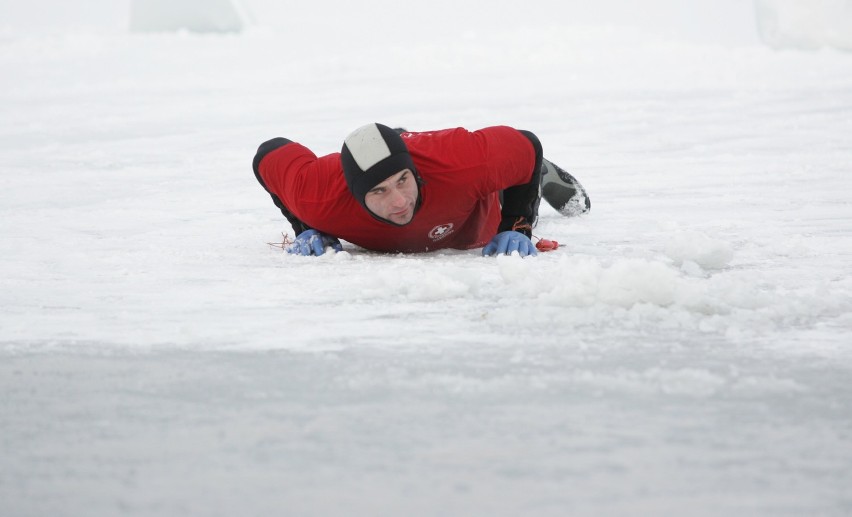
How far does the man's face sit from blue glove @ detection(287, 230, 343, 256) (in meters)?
0.34

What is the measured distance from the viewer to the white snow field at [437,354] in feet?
5.47

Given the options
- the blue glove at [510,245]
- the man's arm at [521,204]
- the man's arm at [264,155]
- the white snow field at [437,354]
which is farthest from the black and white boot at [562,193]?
the man's arm at [264,155]

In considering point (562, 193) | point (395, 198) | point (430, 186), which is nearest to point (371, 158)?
point (395, 198)

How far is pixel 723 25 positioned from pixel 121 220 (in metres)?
19.4

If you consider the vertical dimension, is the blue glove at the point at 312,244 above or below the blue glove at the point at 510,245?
below

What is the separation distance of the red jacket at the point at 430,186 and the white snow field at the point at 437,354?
11cm

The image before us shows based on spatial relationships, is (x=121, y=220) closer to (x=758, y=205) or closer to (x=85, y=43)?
(x=758, y=205)

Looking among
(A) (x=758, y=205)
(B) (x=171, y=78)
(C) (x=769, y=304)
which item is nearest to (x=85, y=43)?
(B) (x=171, y=78)

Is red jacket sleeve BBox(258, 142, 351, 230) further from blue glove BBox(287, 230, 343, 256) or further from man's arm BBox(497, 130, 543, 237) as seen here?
man's arm BBox(497, 130, 543, 237)

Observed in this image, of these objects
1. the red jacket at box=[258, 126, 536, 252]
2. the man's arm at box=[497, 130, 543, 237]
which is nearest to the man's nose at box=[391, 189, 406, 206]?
the red jacket at box=[258, 126, 536, 252]

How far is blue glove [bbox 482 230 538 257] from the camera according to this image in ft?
11.5

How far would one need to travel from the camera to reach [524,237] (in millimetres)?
3559

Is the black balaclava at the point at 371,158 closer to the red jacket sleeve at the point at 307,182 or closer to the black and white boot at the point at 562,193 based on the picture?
the red jacket sleeve at the point at 307,182

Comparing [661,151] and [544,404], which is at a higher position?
[661,151]
